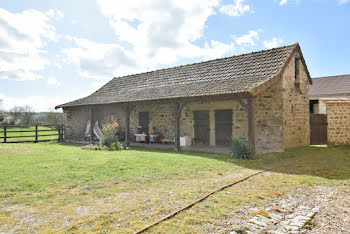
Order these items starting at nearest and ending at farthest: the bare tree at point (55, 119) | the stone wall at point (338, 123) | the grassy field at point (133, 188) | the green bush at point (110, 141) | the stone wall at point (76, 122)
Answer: the grassy field at point (133, 188)
the green bush at point (110, 141)
the stone wall at point (338, 123)
the stone wall at point (76, 122)
the bare tree at point (55, 119)

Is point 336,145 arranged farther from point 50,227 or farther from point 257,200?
point 50,227

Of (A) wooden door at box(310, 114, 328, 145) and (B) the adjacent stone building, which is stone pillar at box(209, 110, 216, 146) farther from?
(B) the adjacent stone building

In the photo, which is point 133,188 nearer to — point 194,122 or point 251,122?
point 251,122

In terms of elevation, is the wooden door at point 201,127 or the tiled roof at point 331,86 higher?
the tiled roof at point 331,86

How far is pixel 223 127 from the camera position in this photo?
12297mm

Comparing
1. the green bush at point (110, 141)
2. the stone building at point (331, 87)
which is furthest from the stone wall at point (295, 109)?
the stone building at point (331, 87)

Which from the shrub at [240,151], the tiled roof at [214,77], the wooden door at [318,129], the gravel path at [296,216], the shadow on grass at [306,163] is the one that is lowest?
the gravel path at [296,216]

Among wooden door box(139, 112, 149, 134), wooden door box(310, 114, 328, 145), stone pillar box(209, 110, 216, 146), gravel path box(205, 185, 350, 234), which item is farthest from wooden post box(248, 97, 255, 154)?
wooden door box(139, 112, 149, 134)

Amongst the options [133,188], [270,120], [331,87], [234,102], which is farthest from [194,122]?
[331,87]

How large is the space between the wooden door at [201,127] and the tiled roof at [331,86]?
17550 millimetres

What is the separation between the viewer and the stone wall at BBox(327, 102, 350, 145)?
41.2 ft

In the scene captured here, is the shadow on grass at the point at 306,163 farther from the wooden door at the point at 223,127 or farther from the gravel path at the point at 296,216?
the wooden door at the point at 223,127

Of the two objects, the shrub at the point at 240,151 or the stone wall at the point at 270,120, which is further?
the stone wall at the point at 270,120

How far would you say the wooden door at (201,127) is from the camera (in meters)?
12.9
